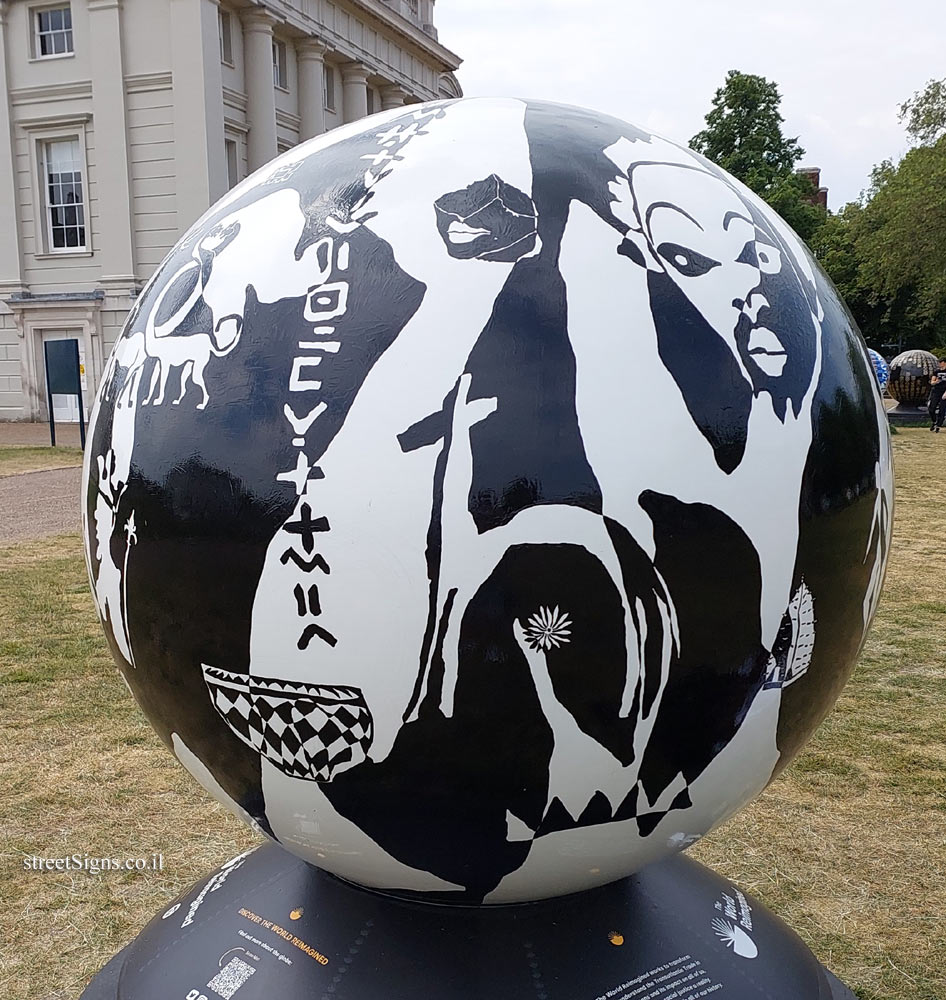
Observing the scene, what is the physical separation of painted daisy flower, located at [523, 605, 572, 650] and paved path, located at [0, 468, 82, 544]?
25.6ft

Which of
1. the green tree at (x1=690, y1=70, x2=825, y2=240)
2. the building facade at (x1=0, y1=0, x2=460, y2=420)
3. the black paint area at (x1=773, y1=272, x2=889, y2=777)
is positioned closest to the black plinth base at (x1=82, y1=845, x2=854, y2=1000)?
the black paint area at (x1=773, y1=272, x2=889, y2=777)

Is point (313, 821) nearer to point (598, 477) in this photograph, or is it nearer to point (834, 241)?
point (598, 477)

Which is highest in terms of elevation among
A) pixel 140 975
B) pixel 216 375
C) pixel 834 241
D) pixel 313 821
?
pixel 834 241

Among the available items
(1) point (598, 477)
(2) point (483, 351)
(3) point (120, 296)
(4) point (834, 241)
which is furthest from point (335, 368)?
(4) point (834, 241)

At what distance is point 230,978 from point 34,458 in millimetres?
13687

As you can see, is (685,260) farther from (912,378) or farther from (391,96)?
(391,96)

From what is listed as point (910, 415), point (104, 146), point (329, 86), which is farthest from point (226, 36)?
point (910, 415)

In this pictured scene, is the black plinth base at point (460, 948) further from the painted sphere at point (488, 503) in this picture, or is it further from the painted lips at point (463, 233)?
the painted lips at point (463, 233)

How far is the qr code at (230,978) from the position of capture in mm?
2068

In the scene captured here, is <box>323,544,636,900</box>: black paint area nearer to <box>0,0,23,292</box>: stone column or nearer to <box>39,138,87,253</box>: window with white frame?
<box>39,138,87,253</box>: window with white frame

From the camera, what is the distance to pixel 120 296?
2083 centimetres

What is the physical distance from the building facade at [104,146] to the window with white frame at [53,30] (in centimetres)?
2

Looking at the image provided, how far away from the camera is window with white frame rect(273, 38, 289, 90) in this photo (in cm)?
2446

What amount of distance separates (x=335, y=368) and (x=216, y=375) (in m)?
0.23
